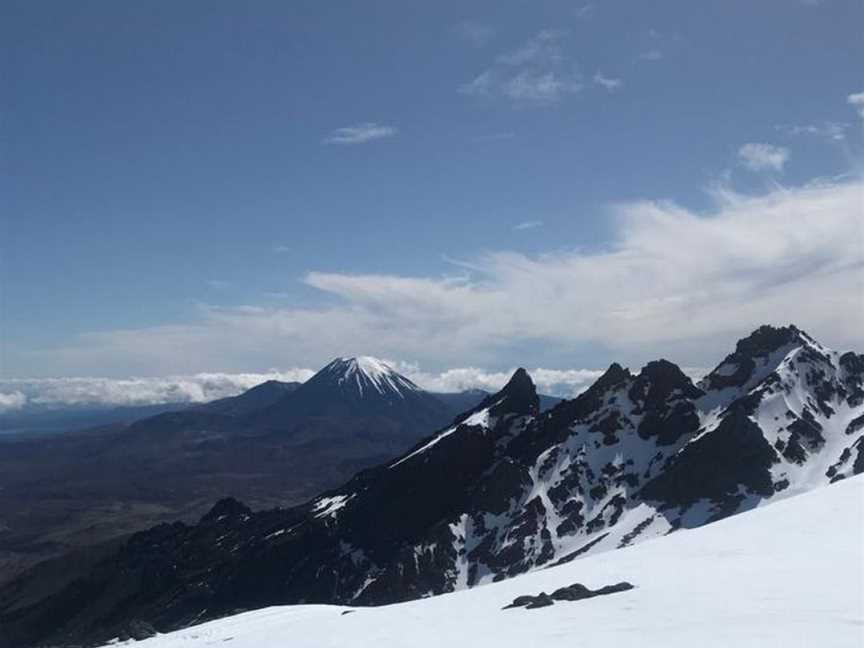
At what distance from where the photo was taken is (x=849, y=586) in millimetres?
26891

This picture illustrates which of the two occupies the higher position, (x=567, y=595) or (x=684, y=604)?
(x=684, y=604)

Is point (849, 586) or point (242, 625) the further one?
point (242, 625)

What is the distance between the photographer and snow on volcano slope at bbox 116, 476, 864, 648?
77.7 feet

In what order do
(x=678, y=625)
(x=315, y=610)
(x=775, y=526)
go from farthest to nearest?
(x=315, y=610), (x=775, y=526), (x=678, y=625)

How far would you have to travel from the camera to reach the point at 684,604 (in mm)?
27953

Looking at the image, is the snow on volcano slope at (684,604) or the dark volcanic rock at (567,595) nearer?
the snow on volcano slope at (684,604)

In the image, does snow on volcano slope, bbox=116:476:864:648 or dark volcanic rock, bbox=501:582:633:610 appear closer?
snow on volcano slope, bbox=116:476:864:648

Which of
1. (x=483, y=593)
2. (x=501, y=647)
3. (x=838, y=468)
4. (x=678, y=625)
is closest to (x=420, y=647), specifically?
(x=501, y=647)

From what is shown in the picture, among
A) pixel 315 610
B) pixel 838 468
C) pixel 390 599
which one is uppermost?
pixel 315 610

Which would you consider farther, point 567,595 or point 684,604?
point 567,595

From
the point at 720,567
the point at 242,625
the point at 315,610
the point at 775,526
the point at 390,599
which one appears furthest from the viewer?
the point at 390,599

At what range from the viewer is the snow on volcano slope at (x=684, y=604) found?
932 inches

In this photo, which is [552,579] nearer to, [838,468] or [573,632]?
[573,632]

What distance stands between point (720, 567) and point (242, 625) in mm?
28399
